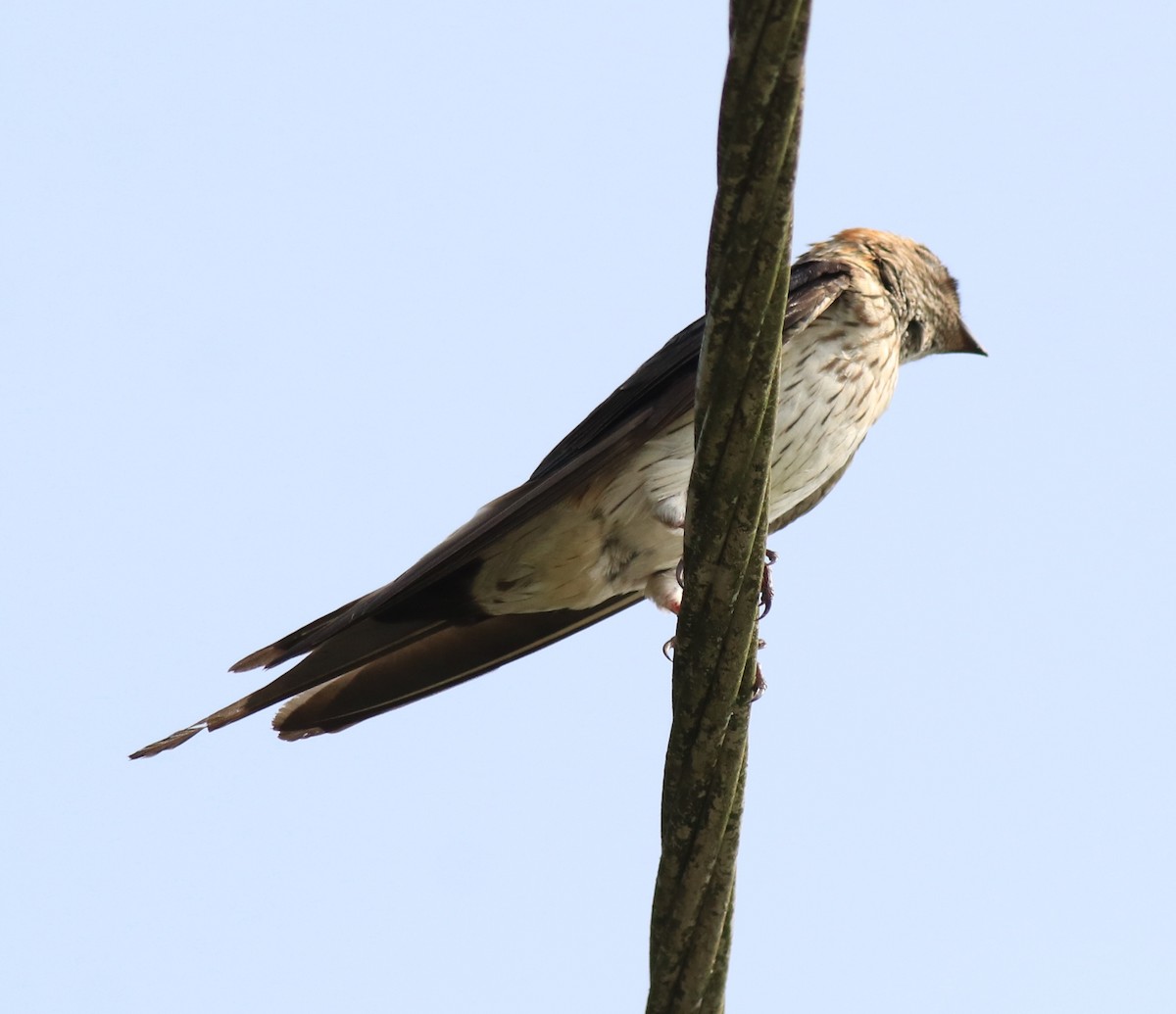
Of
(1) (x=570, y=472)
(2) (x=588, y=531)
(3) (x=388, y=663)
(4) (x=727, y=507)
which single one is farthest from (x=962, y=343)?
(4) (x=727, y=507)

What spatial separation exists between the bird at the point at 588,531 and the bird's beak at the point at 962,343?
1.18 meters

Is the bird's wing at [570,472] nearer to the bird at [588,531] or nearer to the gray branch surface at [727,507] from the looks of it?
the bird at [588,531]

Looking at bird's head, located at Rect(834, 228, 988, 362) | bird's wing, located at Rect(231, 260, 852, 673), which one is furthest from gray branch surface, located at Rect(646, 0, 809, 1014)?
bird's head, located at Rect(834, 228, 988, 362)

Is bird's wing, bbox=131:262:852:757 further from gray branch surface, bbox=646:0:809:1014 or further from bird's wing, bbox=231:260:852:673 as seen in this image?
gray branch surface, bbox=646:0:809:1014

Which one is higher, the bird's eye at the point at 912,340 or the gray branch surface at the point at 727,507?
the bird's eye at the point at 912,340

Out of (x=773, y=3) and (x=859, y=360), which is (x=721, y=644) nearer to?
(x=773, y=3)

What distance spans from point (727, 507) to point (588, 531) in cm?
220

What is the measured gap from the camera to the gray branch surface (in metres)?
2.46

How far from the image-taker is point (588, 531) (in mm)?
5082

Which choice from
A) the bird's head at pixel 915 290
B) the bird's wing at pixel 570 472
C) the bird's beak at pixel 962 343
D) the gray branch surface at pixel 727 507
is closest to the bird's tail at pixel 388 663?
the bird's wing at pixel 570 472

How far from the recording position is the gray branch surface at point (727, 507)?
2457mm

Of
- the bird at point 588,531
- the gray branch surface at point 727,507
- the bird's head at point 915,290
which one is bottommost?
the gray branch surface at point 727,507

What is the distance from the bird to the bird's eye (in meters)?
0.46

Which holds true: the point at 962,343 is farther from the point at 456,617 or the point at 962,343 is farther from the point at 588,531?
the point at 456,617
